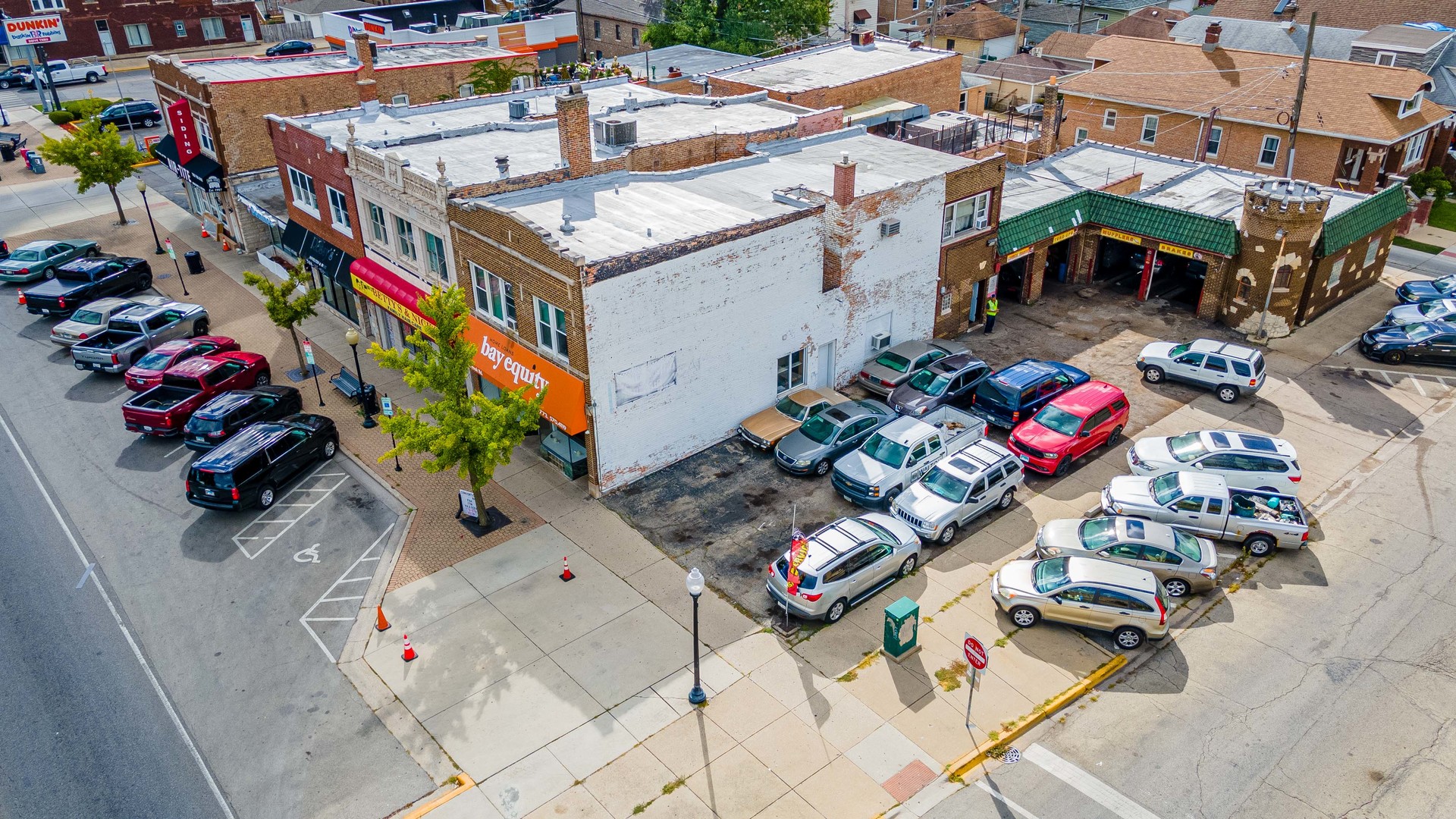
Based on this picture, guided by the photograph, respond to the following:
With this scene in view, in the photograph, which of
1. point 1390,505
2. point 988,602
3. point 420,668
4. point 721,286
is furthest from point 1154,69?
point 420,668

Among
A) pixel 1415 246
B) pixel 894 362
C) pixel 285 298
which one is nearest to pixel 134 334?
pixel 285 298

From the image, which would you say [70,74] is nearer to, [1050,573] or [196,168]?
[196,168]

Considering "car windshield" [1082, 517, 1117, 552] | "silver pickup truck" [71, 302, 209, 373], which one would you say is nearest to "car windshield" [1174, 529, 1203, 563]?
"car windshield" [1082, 517, 1117, 552]

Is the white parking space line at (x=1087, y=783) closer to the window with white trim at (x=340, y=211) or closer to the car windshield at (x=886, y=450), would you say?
the car windshield at (x=886, y=450)

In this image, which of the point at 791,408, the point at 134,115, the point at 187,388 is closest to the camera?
the point at 791,408

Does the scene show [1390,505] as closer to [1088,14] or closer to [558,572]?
[558,572]

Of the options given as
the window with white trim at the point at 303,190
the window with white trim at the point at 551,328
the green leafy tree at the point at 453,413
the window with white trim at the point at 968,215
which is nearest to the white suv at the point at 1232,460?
the window with white trim at the point at 968,215
